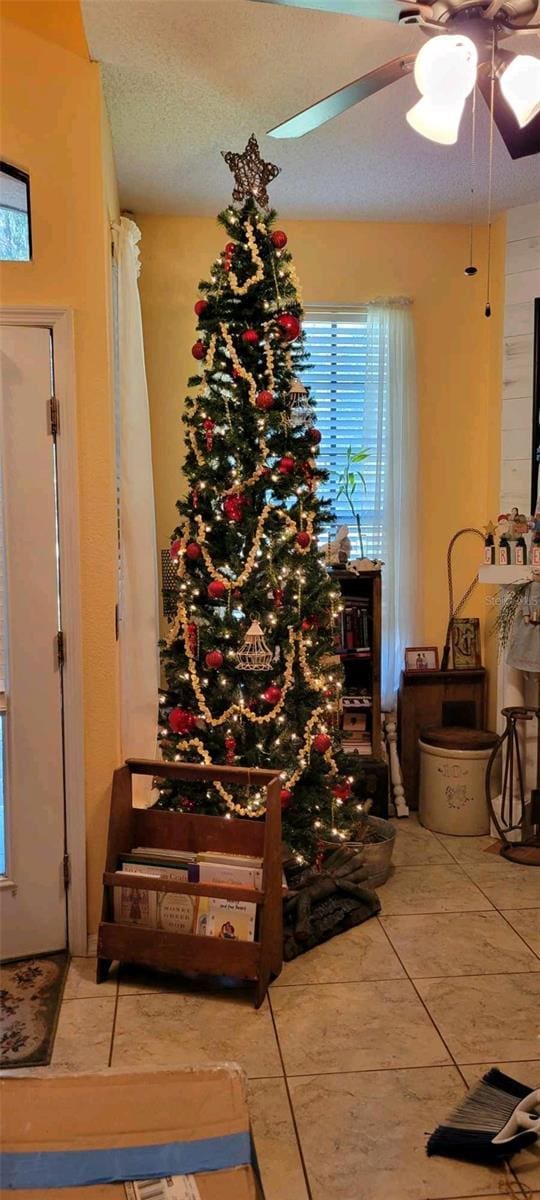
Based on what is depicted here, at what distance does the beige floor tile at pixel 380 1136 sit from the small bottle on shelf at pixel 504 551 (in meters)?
2.24

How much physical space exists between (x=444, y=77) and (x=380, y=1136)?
2.43 meters

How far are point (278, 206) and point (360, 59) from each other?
4.57 feet

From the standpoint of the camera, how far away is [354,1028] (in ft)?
8.68

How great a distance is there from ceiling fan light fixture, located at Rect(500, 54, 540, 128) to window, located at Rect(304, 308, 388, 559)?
8.11ft

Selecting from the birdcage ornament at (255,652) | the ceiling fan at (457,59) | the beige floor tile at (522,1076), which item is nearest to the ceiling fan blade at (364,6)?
the ceiling fan at (457,59)

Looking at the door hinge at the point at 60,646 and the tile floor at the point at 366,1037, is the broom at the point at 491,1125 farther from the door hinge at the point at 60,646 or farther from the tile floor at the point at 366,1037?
the door hinge at the point at 60,646

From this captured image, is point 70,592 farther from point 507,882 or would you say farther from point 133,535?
point 507,882

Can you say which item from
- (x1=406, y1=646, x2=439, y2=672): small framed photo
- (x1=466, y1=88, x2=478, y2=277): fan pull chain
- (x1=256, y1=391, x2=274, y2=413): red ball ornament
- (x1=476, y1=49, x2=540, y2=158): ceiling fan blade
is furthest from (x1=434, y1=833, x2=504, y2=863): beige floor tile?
(x1=476, y1=49, x2=540, y2=158): ceiling fan blade

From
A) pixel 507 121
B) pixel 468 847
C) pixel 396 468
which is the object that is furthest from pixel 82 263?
pixel 468 847

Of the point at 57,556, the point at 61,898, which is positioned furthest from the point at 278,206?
the point at 61,898

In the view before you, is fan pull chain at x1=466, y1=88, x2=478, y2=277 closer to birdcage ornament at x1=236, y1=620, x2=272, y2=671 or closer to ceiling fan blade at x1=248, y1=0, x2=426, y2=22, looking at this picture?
ceiling fan blade at x1=248, y1=0, x2=426, y2=22

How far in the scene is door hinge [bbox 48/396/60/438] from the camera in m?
2.96

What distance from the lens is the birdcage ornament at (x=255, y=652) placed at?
10.7 feet

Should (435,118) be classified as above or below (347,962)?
above
